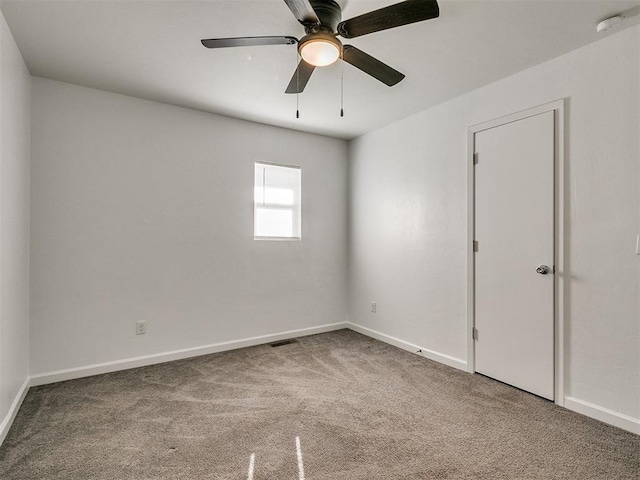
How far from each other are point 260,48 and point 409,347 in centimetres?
319

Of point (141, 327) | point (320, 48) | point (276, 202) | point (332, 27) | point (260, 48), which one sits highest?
point (260, 48)

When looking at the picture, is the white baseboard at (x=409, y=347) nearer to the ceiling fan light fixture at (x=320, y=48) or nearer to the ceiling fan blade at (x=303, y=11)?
the ceiling fan light fixture at (x=320, y=48)

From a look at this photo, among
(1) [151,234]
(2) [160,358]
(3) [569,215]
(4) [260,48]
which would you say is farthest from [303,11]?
(2) [160,358]

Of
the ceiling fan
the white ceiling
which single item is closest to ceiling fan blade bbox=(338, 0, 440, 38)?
the ceiling fan

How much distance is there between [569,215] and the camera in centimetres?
245

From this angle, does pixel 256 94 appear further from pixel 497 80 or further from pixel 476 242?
pixel 476 242

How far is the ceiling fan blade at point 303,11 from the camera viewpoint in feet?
5.29

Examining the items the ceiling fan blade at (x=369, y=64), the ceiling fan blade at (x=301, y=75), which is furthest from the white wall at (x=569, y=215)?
the ceiling fan blade at (x=301, y=75)

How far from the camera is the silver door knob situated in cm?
255

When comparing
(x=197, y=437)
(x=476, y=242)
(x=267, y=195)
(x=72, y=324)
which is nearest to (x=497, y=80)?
(x=476, y=242)

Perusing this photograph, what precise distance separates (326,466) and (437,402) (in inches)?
43.7

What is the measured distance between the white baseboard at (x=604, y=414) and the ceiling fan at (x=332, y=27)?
261 cm

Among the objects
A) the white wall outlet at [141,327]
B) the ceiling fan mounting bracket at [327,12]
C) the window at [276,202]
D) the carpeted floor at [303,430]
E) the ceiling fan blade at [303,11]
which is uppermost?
the ceiling fan mounting bracket at [327,12]

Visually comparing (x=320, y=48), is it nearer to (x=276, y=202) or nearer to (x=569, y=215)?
(x=569, y=215)
